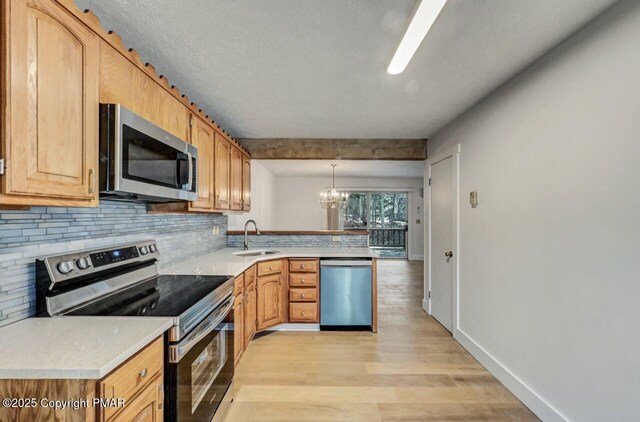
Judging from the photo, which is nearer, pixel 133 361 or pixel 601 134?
pixel 133 361

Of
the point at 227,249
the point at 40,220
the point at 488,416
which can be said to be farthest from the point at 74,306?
the point at 488,416

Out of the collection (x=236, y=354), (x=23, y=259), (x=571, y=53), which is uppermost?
(x=571, y=53)

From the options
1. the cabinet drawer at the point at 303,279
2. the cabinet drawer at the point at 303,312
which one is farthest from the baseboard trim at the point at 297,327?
the cabinet drawer at the point at 303,279

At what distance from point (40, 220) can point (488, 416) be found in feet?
9.26

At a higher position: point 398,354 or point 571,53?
point 571,53

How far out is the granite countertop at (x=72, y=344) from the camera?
86 cm

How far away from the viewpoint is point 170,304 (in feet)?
4.69

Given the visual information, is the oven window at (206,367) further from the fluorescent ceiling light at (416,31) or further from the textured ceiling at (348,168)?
the textured ceiling at (348,168)

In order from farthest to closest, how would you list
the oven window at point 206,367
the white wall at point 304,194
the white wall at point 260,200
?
1. the white wall at point 304,194
2. the white wall at point 260,200
3. the oven window at point 206,367

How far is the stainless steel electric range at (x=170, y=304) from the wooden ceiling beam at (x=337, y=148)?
217 centimetres

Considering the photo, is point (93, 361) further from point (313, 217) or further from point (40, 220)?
point (313, 217)

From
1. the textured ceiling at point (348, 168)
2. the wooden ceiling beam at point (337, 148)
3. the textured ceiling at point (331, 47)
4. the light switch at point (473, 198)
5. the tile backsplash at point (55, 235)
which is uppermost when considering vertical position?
the textured ceiling at point (348, 168)

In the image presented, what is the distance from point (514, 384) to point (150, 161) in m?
2.88

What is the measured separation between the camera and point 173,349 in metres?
1.23
